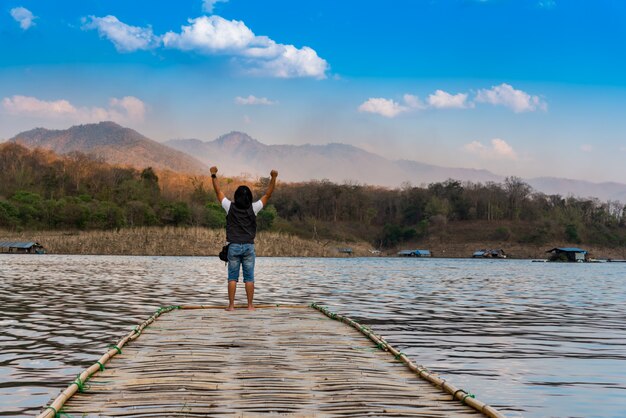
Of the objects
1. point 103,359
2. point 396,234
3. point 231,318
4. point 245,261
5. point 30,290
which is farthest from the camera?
point 396,234

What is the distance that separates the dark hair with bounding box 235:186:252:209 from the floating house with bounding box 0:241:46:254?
243ft

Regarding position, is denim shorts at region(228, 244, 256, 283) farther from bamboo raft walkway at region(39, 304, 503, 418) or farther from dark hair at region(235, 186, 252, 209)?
bamboo raft walkway at region(39, 304, 503, 418)

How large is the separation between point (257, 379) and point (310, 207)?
15268 centimetres

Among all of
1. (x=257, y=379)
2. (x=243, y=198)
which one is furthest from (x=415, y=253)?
(x=257, y=379)

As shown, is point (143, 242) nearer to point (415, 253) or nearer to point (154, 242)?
point (154, 242)

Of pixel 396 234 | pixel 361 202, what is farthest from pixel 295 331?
pixel 361 202

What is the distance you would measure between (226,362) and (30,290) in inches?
734

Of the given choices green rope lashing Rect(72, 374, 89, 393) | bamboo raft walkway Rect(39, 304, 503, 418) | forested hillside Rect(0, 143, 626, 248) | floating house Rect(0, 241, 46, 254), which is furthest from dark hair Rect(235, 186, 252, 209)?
forested hillside Rect(0, 143, 626, 248)

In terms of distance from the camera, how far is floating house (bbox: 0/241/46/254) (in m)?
82.0

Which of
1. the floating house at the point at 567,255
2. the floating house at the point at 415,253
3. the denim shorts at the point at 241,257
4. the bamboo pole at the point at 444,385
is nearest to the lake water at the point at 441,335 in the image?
the bamboo pole at the point at 444,385

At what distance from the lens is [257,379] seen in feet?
25.7

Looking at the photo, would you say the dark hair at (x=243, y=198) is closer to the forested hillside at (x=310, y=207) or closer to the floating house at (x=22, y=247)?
the floating house at (x=22, y=247)

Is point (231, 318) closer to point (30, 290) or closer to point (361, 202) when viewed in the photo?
point (30, 290)

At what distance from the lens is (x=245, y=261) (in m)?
14.4
